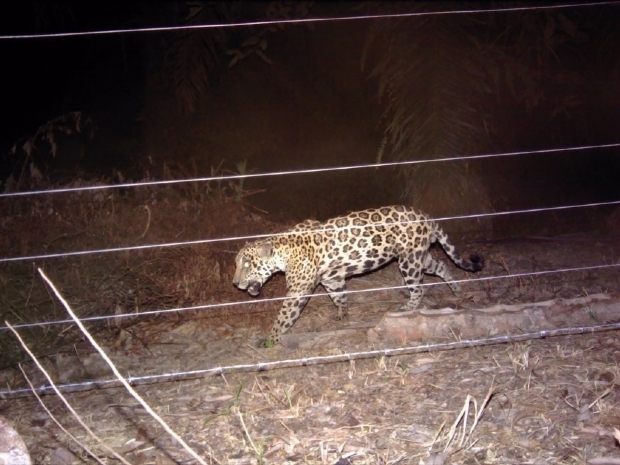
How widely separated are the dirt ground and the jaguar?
0.73 feet

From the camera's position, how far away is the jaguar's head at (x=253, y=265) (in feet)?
19.8

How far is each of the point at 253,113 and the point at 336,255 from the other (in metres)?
5.18

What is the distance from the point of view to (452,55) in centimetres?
758

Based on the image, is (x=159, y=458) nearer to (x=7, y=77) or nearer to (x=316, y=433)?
(x=316, y=433)

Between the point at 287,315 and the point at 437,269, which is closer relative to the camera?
the point at 287,315

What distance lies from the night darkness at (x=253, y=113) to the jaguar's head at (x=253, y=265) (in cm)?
387

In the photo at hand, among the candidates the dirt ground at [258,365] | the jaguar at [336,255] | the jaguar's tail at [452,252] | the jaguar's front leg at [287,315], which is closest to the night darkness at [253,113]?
the dirt ground at [258,365]

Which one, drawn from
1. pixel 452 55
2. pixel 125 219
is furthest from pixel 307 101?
pixel 125 219

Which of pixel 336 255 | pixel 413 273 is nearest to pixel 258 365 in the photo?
pixel 336 255

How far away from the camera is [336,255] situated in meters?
6.19

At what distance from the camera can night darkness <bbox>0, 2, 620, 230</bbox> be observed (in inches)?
390

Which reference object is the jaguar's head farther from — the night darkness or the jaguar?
the night darkness

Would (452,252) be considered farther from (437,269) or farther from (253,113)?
(253,113)

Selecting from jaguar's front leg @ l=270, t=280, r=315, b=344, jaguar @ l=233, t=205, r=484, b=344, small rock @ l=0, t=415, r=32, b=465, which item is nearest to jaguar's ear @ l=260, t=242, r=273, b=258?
jaguar @ l=233, t=205, r=484, b=344
